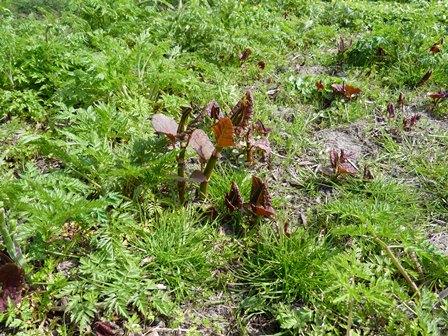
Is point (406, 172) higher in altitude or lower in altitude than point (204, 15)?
lower

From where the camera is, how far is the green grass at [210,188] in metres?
2.10

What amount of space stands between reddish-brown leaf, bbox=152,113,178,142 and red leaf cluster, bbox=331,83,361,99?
1742mm

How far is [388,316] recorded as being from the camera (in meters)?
2.14

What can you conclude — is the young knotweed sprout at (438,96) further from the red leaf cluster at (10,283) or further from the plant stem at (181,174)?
the red leaf cluster at (10,283)

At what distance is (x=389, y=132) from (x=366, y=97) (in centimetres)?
54

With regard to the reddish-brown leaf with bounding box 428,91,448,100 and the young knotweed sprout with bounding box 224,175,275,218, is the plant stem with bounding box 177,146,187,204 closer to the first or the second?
the young knotweed sprout with bounding box 224,175,275,218

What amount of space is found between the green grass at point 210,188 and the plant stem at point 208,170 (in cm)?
6

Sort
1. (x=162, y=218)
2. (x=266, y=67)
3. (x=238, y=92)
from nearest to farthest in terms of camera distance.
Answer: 1. (x=162, y=218)
2. (x=238, y=92)
3. (x=266, y=67)

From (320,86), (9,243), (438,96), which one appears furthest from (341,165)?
(9,243)

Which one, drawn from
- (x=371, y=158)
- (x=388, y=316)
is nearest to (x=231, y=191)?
(x=388, y=316)

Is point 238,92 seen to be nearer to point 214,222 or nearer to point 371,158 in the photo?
point 371,158

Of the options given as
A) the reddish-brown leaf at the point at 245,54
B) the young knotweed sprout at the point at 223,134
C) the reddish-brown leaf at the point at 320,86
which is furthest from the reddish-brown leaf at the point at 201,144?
the reddish-brown leaf at the point at 245,54

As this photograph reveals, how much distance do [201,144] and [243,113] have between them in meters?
0.44

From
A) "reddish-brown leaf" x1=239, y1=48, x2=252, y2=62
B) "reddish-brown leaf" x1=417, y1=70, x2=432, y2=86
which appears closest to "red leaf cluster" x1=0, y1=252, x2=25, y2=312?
"reddish-brown leaf" x1=239, y1=48, x2=252, y2=62
